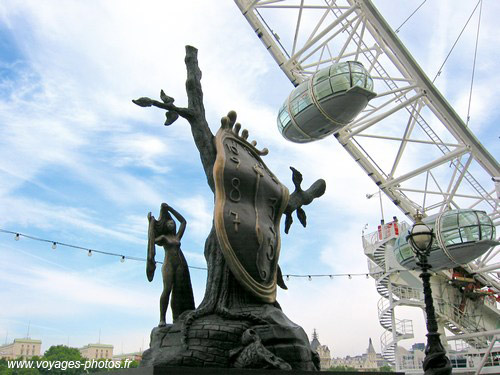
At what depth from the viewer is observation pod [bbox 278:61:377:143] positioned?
20.2m

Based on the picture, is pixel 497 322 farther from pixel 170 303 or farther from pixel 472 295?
pixel 170 303

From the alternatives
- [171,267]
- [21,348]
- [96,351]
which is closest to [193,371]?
[171,267]

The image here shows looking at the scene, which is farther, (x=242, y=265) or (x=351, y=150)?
(x=351, y=150)

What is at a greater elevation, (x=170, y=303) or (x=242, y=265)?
(x=242, y=265)

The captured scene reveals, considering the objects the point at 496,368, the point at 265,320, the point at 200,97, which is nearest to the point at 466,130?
the point at 496,368

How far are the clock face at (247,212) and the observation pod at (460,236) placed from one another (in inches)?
622

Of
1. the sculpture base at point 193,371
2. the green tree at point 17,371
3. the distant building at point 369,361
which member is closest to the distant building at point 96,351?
the green tree at point 17,371

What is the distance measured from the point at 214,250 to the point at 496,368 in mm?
27669

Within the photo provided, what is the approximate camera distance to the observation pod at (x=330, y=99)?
2019 centimetres

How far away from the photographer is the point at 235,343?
302 inches

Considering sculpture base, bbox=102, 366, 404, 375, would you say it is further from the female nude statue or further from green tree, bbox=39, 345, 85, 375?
green tree, bbox=39, 345, 85, 375

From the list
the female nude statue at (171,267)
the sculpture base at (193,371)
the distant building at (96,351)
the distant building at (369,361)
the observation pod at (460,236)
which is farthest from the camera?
the distant building at (369,361)

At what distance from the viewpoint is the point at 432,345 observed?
815 centimetres

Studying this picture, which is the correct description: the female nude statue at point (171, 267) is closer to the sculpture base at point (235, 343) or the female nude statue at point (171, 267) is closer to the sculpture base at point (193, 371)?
the sculpture base at point (235, 343)
